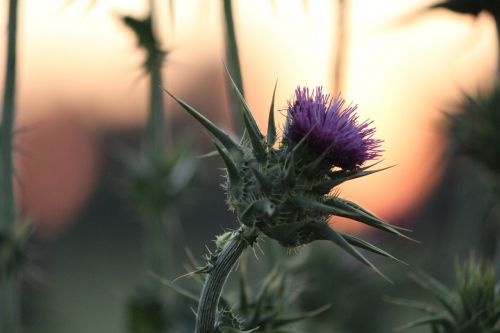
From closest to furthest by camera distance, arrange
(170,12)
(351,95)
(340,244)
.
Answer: (340,244) < (170,12) < (351,95)

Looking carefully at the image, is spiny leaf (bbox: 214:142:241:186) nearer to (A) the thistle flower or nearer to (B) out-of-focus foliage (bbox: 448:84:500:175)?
(A) the thistle flower

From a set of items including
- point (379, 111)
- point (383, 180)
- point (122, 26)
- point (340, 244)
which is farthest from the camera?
point (383, 180)

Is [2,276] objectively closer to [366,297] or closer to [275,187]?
[275,187]

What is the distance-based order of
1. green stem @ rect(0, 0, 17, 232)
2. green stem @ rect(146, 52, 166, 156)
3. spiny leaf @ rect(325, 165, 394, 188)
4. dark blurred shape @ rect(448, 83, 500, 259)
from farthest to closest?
dark blurred shape @ rect(448, 83, 500, 259) → green stem @ rect(146, 52, 166, 156) → green stem @ rect(0, 0, 17, 232) → spiny leaf @ rect(325, 165, 394, 188)

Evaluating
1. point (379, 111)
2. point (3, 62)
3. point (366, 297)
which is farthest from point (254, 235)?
point (379, 111)

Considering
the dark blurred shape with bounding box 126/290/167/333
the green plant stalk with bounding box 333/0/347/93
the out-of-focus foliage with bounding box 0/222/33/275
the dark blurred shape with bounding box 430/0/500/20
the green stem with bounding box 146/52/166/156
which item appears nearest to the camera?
the out-of-focus foliage with bounding box 0/222/33/275

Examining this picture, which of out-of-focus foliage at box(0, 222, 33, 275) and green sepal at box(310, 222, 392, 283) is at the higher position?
green sepal at box(310, 222, 392, 283)

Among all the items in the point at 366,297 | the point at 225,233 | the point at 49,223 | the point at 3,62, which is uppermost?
the point at 3,62

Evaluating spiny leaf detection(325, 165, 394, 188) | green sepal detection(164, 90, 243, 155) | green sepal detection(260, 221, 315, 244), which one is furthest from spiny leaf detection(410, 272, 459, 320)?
green sepal detection(164, 90, 243, 155)

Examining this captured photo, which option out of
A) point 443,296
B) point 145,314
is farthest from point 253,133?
point 145,314
